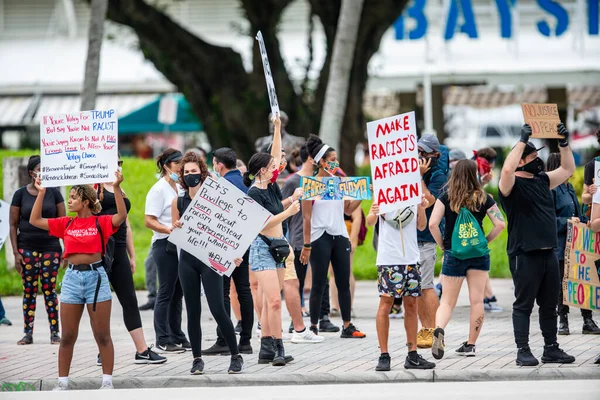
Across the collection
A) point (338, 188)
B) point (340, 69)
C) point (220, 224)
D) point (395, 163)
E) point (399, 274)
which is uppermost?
point (340, 69)

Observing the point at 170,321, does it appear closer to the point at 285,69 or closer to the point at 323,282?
the point at 323,282

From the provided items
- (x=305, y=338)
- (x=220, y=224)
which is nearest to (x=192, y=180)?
(x=220, y=224)

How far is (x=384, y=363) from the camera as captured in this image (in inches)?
350

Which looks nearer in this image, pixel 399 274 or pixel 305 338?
pixel 399 274

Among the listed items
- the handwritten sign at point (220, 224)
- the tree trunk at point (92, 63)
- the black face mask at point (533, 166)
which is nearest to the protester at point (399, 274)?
the black face mask at point (533, 166)

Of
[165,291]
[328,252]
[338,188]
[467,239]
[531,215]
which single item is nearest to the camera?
[531,215]

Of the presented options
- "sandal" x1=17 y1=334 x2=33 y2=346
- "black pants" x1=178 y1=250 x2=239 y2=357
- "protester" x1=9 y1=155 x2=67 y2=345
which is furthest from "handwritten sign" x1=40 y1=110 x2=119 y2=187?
"sandal" x1=17 y1=334 x2=33 y2=346

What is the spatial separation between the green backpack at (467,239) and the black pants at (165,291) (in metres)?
2.75

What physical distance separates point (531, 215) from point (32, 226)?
5295 millimetres

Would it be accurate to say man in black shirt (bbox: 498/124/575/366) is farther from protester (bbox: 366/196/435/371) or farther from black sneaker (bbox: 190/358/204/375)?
black sneaker (bbox: 190/358/204/375)

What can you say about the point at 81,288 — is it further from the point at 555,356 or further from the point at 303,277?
the point at 555,356

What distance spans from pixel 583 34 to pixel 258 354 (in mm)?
→ 23487

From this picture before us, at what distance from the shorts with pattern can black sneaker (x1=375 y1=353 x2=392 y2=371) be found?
0.52 m

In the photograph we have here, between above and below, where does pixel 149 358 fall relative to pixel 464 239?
below
